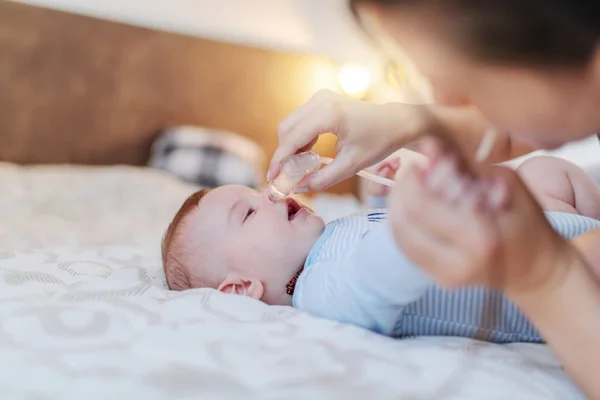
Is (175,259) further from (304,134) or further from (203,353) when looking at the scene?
(203,353)

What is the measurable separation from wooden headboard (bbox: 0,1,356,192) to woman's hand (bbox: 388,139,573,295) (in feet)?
6.68

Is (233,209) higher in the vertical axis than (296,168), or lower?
lower

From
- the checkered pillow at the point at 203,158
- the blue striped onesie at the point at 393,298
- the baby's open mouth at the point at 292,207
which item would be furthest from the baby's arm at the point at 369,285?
the checkered pillow at the point at 203,158

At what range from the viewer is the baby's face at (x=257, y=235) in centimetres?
94

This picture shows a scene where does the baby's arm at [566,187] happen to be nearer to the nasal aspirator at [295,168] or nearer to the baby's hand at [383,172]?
the baby's hand at [383,172]

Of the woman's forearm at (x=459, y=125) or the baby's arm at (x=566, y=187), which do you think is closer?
the woman's forearm at (x=459, y=125)

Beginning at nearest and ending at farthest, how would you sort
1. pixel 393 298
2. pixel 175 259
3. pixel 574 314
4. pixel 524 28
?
pixel 524 28 < pixel 574 314 < pixel 393 298 < pixel 175 259

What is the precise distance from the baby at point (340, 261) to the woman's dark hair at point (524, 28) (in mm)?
315

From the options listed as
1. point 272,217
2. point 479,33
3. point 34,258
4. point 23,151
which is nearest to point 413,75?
point 479,33

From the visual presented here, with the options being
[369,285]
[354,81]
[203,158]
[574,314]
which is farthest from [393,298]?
[354,81]

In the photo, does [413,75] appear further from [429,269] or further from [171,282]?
[171,282]

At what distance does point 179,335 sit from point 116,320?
0.29 ft

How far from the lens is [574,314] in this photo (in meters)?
0.52

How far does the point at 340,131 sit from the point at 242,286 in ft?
0.95
